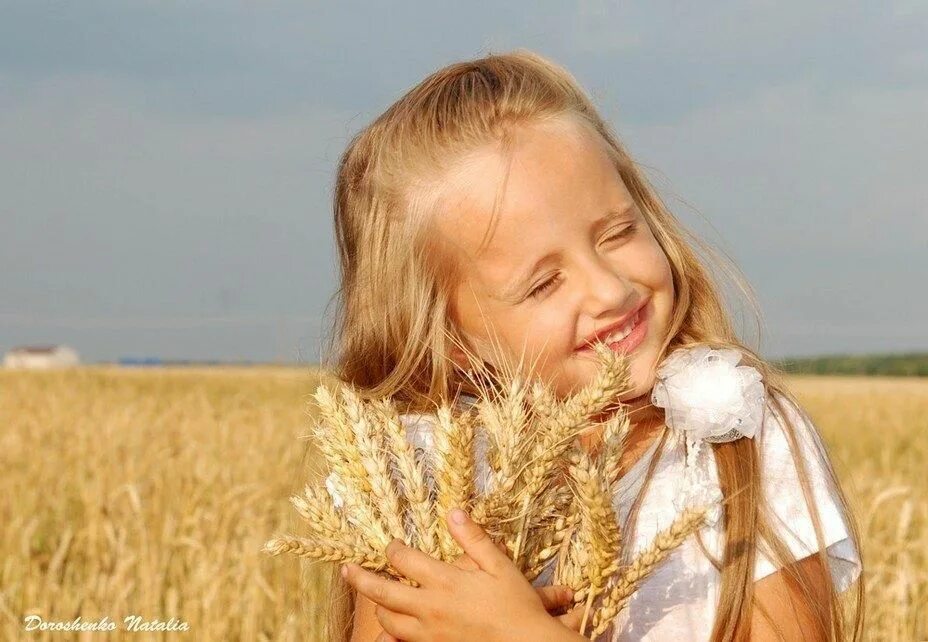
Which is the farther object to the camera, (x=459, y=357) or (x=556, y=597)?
(x=459, y=357)

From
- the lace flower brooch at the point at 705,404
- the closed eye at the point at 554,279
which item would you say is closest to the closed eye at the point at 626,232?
the closed eye at the point at 554,279

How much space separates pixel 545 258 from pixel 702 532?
544mm

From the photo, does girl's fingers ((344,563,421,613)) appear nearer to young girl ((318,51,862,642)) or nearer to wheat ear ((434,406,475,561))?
wheat ear ((434,406,475,561))

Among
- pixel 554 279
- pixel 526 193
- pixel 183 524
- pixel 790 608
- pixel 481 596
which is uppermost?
pixel 526 193

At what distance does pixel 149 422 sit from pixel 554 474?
261 inches

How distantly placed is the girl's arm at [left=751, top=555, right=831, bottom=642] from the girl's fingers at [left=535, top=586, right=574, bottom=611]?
53cm

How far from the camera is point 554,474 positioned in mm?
1390

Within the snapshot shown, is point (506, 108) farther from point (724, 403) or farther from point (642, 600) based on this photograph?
point (642, 600)

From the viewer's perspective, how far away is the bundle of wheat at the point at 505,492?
4.26 ft

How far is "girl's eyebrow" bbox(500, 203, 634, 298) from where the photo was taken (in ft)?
6.18

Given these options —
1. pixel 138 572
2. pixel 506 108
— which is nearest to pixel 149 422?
pixel 138 572

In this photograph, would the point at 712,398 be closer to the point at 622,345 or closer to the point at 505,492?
the point at 622,345

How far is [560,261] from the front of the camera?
188 cm

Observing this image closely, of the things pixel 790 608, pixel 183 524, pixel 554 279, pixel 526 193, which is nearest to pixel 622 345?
pixel 554 279
